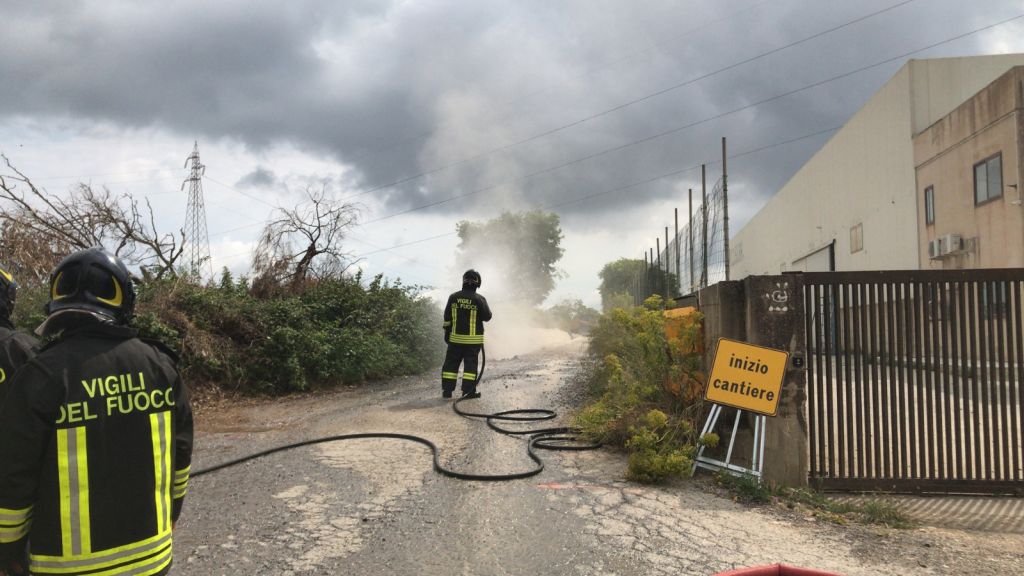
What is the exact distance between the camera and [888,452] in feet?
18.1

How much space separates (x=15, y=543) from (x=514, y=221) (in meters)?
62.7

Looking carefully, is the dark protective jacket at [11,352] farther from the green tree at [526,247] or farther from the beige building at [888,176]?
the green tree at [526,247]

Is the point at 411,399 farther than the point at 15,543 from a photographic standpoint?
Yes

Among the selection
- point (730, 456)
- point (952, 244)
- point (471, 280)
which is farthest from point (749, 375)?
point (952, 244)

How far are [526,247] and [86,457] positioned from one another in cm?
6291

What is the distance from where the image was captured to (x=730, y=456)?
5.68 m

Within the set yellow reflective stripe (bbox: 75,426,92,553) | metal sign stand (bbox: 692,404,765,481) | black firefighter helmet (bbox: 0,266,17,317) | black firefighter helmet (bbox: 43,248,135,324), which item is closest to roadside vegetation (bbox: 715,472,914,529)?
metal sign stand (bbox: 692,404,765,481)

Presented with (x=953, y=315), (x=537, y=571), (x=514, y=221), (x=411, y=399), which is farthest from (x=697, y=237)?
(x=514, y=221)

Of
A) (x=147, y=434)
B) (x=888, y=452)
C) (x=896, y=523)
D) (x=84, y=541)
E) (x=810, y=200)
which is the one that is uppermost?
(x=810, y=200)

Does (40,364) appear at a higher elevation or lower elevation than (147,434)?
higher

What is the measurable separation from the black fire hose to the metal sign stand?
1.26m

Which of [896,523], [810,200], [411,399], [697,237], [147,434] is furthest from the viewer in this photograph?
[810,200]

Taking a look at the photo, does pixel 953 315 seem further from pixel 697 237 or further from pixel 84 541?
pixel 697 237

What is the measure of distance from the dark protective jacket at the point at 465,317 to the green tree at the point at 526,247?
163 ft
